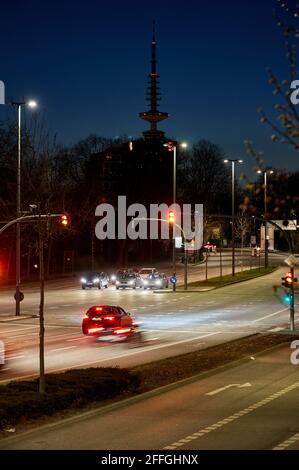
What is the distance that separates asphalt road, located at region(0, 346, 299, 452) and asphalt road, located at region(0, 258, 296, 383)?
5.81 meters

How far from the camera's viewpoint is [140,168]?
11438cm

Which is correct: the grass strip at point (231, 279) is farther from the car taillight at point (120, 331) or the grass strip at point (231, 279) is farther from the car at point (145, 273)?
the car taillight at point (120, 331)

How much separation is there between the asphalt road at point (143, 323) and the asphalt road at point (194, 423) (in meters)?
5.81

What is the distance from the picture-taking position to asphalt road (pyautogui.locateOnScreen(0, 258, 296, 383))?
28.6 meters

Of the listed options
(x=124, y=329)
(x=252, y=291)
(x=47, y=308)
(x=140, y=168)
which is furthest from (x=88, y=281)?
(x=140, y=168)

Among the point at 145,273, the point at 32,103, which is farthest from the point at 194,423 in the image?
the point at 145,273

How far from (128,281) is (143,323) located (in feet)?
97.2

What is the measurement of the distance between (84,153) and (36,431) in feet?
345

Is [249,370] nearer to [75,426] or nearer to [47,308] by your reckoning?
[75,426]

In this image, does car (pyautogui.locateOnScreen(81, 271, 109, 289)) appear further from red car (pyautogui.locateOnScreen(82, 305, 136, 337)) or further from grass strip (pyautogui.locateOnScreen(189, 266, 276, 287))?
red car (pyautogui.locateOnScreen(82, 305, 136, 337))

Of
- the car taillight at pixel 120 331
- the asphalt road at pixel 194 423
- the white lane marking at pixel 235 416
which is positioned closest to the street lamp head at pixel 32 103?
the car taillight at pixel 120 331

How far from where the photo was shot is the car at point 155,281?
70938mm

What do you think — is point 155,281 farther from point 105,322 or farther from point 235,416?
point 235,416

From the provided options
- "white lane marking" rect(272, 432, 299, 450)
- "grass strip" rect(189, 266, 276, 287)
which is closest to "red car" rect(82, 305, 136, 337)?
"white lane marking" rect(272, 432, 299, 450)
